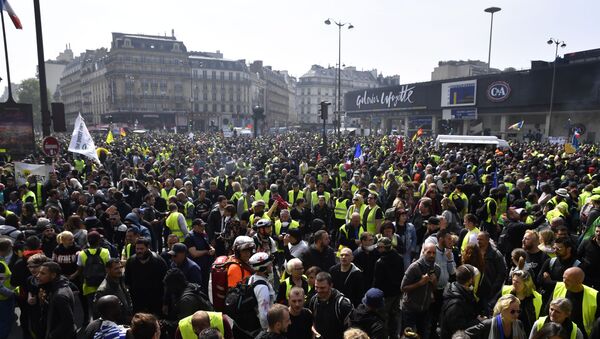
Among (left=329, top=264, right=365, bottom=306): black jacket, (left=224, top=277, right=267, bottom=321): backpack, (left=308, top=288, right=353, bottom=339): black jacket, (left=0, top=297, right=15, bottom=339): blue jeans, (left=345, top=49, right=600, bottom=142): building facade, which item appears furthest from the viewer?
(left=345, top=49, right=600, bottom=142): building facade

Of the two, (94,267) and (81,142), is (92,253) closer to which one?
(94,267)

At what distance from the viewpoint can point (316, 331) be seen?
4031 mm

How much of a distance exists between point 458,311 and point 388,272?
46.0 inches

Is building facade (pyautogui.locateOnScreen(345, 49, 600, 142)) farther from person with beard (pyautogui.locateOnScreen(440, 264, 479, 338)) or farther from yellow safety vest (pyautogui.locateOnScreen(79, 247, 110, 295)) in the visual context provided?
yellow safety vest (pyautogui.locateOnScreen(79, 247, 110, 295))

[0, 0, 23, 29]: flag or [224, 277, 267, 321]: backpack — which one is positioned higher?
[0, 0, 23, 29]: flag

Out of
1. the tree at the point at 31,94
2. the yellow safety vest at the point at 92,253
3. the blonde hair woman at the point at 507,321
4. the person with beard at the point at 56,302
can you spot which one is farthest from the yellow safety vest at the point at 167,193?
the tree at the point at 31,94

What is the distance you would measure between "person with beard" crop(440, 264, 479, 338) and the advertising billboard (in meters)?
48.1

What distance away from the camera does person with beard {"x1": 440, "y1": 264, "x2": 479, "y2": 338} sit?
424cm

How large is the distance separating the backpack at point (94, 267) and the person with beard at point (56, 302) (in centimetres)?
118

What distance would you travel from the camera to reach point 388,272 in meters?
5.30

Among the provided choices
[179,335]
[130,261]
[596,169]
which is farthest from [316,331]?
[596,169]

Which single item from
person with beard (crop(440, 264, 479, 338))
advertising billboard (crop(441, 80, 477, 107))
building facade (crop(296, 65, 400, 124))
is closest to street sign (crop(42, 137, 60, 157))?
person with beard (crop(440, 264, 479, 338))

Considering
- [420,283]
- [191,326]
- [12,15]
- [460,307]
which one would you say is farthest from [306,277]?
[12,15]

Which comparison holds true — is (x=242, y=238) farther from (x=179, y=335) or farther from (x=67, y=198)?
(x=67, y=198)
